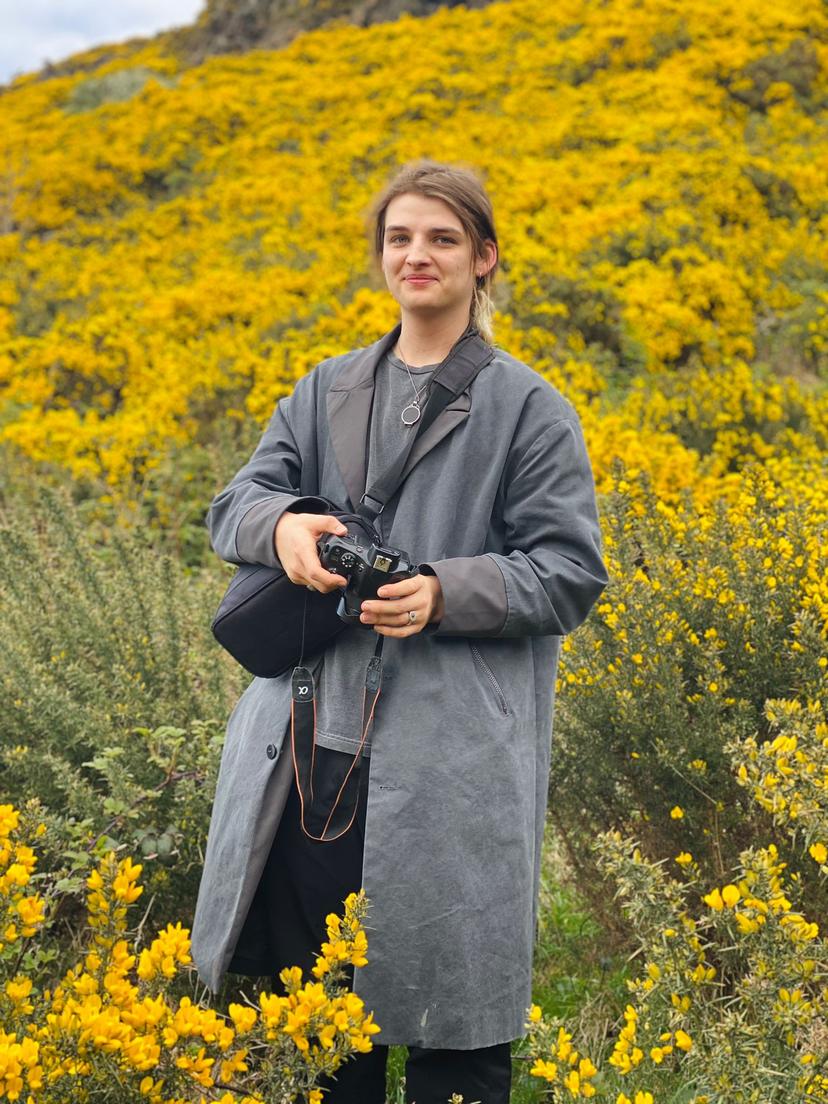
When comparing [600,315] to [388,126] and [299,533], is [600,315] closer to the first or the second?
[299,533]

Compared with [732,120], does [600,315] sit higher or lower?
lower

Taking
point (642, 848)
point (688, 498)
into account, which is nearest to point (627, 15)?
point (688, 498)

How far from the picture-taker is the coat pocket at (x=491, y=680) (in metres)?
1.62

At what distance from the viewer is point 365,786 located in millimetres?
1677

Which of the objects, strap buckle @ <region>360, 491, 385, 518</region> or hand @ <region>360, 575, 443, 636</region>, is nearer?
hand @ <region>360, 575, 443, 636</region>

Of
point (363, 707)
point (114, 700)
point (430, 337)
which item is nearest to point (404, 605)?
point (363, 707)

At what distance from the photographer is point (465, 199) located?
1751 mm

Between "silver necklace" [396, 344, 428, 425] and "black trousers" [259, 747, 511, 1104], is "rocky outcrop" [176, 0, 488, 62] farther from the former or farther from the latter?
"black trousers" [259, 747, 511, 1104]

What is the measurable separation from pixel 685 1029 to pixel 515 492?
0.91 m

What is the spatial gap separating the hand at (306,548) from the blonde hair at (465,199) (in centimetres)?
51

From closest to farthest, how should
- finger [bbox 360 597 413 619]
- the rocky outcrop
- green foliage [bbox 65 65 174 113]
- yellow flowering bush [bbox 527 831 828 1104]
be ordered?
1. yellow flowering bush [bbox 527 831 828 1104]
2. finger [bbox 360 597 413 619]
3. green foliage [bbox 65 65 174 113]
4. the rocky outcrop

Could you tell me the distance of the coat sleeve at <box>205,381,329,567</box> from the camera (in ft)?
5.51

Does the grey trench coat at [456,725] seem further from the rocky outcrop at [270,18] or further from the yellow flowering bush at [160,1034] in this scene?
the rocky outcrop at [270,18]

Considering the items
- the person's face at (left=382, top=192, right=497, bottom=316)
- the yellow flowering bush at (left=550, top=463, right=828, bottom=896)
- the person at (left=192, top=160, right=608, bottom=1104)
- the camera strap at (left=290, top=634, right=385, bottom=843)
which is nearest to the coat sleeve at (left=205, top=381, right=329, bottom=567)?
the person at (left=192, top=160, right=608, bottom=1104)
